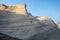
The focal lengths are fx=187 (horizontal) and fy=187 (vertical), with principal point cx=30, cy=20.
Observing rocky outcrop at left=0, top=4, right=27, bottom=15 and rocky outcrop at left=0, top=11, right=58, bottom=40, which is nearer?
rocky outcrop at left=0, top=11, right=58, bottom=40

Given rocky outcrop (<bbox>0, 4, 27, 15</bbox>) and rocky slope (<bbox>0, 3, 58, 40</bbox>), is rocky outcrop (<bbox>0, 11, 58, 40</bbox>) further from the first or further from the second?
rocky outcrop (<bbox>0, 4, 27, 15</bbox>)

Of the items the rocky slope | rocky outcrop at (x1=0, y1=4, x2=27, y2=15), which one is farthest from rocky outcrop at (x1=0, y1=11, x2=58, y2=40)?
rocky outcrop at (x1=0, y1=4, x2=27, y2=15)

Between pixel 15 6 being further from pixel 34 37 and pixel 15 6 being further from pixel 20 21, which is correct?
pixel 34 37

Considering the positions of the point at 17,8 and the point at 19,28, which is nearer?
the point at 19,28

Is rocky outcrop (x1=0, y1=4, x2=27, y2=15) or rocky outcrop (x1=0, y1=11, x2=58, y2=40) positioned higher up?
rocky outcrop (x1=0, y1=4, x2=27, y2=15)

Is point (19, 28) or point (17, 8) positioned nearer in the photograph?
point (19, 28)

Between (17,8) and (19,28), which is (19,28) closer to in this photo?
(19,28)

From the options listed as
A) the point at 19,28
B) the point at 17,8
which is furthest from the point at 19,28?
the point at 17,8

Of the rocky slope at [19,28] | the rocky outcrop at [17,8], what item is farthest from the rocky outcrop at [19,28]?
the rocky outcrop at [17,8]

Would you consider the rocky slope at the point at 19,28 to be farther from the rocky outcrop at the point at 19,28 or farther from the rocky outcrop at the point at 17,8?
the rocky outcrop at the point at 17,8

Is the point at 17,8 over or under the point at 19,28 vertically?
over

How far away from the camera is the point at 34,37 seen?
10602mm

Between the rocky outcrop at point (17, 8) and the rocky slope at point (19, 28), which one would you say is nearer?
the rocky slope at point (19, 28)

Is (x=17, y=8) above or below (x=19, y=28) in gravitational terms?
above
